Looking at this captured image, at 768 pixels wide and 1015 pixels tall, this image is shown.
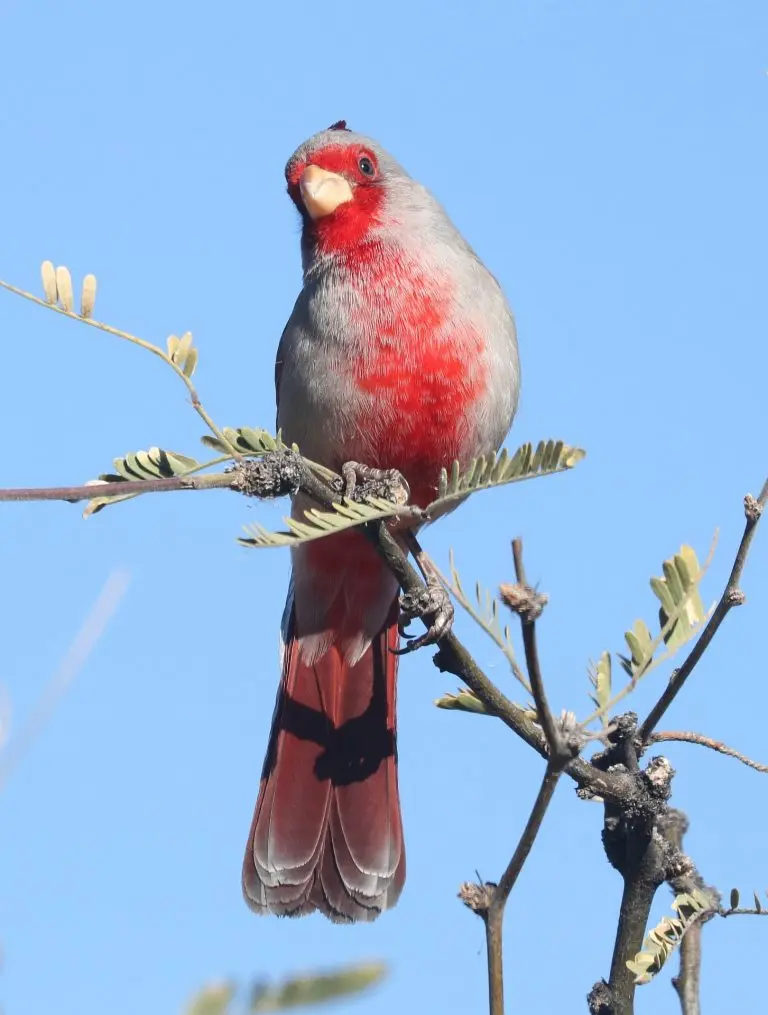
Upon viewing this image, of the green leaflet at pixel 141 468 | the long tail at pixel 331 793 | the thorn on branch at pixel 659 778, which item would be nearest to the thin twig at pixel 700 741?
the thorn on branch at pixel 659 778

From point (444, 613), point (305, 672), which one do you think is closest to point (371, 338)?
point (444, 613)

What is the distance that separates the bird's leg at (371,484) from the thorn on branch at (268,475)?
489 millimetres

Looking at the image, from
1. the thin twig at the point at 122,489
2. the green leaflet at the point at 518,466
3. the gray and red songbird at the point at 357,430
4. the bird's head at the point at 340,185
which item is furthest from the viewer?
the bird's head at the point at 340,185

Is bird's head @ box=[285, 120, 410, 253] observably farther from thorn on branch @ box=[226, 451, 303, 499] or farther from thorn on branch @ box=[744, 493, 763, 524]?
thorn on branch @ box=[744, 493, 763, 524]

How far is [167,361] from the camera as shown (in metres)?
2.54

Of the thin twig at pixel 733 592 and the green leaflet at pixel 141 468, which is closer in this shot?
the thin twig at pixel 733 592

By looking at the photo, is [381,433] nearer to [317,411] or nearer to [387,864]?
[317,411]

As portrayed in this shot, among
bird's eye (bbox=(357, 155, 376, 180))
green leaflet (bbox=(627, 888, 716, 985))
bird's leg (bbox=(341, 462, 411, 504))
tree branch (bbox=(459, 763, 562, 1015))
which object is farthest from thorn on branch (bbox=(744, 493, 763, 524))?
bird's eye (bbox=(357, 155, 376, 180))

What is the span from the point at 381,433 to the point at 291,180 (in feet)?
5.10

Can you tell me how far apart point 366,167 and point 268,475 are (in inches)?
117

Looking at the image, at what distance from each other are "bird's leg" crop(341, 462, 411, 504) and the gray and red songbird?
10.7 inches

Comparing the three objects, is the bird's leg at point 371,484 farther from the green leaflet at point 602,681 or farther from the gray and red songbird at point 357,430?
the green leaflet at point 602,681

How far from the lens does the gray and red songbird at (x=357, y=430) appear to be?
14.4ft

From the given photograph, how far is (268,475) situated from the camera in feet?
8.62
